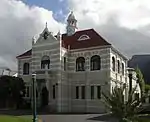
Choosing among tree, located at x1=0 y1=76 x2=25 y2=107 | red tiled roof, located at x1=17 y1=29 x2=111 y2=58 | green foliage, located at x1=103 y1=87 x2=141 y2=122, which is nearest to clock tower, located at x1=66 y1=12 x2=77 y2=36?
red tiled roof, located at x1=17 y1=29 x2=111 y2=58

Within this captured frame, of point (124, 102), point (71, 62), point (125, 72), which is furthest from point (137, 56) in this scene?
point (124, 102)

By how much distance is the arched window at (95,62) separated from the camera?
5446 cm

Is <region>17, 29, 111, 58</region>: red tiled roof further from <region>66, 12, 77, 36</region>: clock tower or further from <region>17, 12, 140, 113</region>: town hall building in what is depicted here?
<region>66, 12, 77, 36</region>: clock tower

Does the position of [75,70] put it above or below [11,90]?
above

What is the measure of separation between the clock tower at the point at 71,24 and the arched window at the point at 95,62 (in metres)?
9.95

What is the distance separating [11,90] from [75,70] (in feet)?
36.8

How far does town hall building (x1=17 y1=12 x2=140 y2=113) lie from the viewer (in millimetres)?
53656

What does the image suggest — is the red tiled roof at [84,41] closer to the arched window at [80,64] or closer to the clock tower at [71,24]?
the clock tower at [71,24]

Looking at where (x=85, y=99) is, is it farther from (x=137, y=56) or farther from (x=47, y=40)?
(x=137, y=56)

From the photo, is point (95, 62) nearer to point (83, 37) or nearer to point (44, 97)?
point (83, 37)

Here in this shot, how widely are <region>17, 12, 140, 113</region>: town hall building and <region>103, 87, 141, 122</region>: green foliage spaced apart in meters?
28.8

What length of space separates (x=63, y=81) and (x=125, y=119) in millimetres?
33453

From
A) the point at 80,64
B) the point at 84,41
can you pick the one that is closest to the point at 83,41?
the point at 84,41

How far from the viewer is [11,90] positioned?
56969 mm
